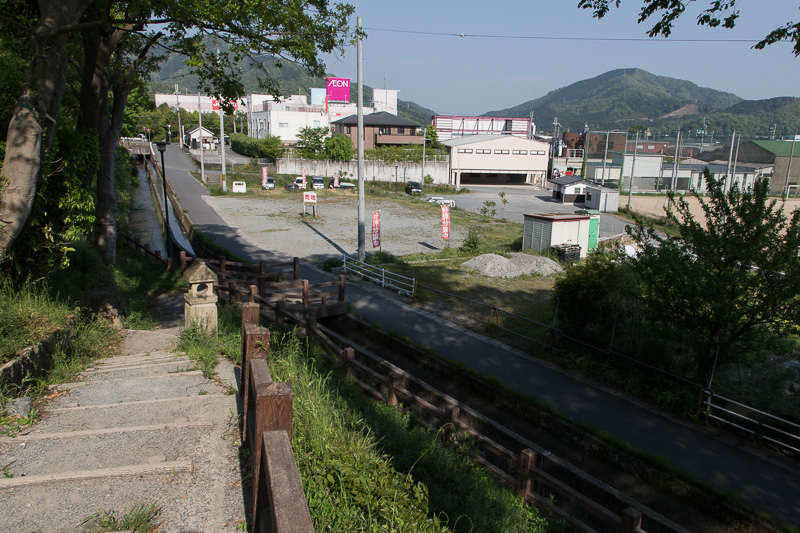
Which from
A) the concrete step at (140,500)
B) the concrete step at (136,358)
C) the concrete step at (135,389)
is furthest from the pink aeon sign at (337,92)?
the concrete step at (140,500)

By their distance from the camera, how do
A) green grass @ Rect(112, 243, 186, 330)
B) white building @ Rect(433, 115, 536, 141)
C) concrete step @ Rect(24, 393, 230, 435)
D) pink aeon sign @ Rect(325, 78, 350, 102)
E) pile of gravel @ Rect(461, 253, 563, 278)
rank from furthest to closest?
white building @ Rect(433, 115, 536, 141) → pink aeon sign @ Rect(325, 78, 350, 102) → pile of gravel @ Rect(461, 253, 563, 278) → green grass @ Rect(112, 243, 186, 330) → concrete step @ Rect(24, 393, 230, 435)

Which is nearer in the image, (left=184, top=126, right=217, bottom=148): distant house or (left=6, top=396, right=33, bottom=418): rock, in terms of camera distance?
(left=6, top=396, right=33, bottom=418): rock

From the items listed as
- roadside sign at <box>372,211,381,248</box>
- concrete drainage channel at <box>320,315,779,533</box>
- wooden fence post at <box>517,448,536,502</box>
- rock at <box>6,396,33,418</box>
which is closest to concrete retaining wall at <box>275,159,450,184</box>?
roadside sign at <box>372,211,381,248</box>

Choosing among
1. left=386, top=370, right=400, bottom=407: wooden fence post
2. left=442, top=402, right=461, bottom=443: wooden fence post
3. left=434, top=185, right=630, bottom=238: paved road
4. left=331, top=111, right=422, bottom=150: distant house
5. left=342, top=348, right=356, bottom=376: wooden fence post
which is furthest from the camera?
left=331, top=111, right=422, bottom=150: distant house

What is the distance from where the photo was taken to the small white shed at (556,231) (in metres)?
25.8

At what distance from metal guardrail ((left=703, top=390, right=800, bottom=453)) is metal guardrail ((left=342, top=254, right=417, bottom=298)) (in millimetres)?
9558

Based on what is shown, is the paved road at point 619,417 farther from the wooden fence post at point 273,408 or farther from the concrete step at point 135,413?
the wooden fence post at point 273,408

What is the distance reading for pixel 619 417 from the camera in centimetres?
1037

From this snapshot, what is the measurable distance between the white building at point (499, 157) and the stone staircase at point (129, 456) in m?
62.7

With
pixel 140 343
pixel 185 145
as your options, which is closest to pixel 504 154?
pixel 185 145

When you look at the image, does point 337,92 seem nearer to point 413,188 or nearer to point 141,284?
point 413,188

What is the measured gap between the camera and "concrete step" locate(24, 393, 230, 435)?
17.2ft

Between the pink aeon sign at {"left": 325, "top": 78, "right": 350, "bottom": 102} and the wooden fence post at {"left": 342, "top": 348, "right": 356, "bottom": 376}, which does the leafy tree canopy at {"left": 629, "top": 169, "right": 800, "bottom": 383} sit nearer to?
the wooden fence post at {"left": 342, "top": 348, "right": 356, "bottom": 376}

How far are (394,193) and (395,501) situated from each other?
5443 centimetres
